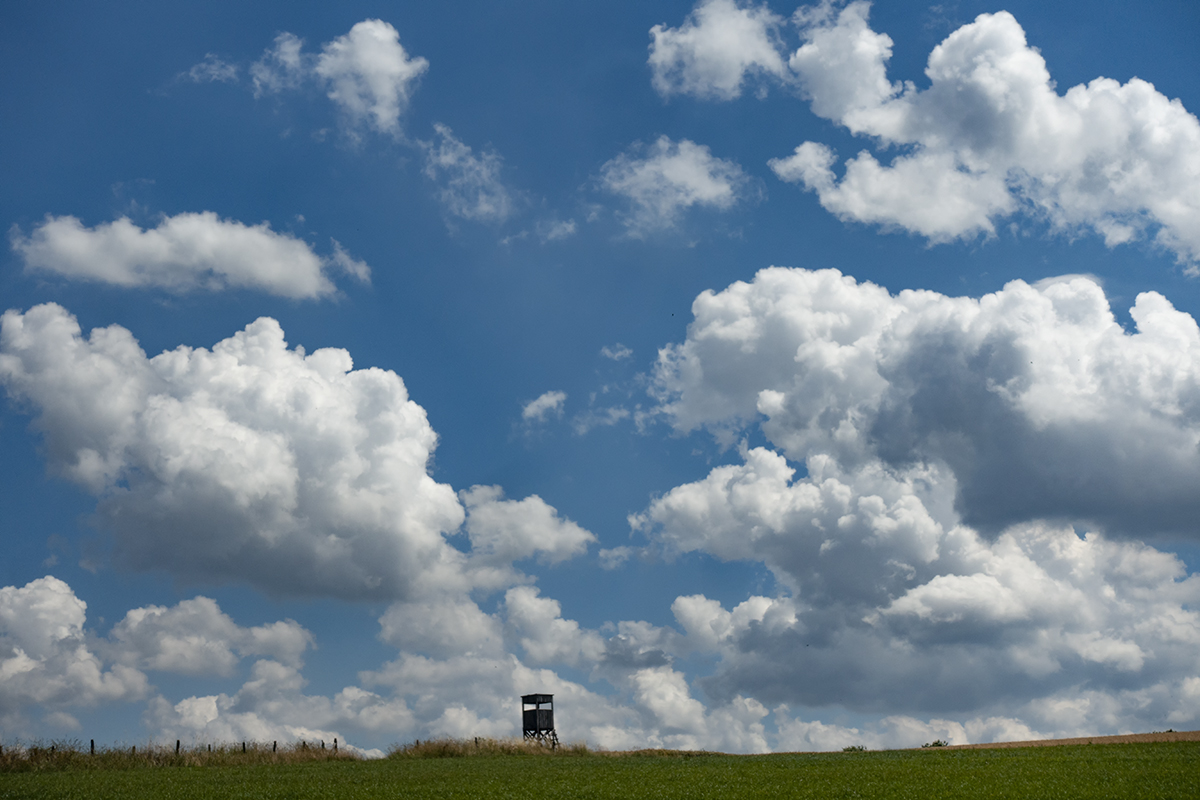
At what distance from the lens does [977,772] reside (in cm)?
2678

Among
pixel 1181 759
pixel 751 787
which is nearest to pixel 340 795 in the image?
pixel 751 787

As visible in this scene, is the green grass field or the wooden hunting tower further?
the wooden hunting tower

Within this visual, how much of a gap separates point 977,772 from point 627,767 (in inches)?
557

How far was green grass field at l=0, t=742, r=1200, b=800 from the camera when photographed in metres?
22.3

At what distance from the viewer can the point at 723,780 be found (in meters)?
26.6

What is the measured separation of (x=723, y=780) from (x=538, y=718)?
40.2m

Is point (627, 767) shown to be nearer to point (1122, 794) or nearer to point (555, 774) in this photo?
point (555, 774)

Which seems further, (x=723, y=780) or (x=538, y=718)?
(x=538, y=718)

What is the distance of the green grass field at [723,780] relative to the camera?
22.3 m

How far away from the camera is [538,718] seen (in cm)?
6372

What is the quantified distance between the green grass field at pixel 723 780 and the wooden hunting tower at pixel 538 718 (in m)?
26.1

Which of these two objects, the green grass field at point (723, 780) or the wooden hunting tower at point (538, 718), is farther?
the wooden hunting tower at point (538, 718)

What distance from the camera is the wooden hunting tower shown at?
6275 cm

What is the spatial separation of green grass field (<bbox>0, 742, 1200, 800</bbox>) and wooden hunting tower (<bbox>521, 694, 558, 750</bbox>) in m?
A: 26.1
